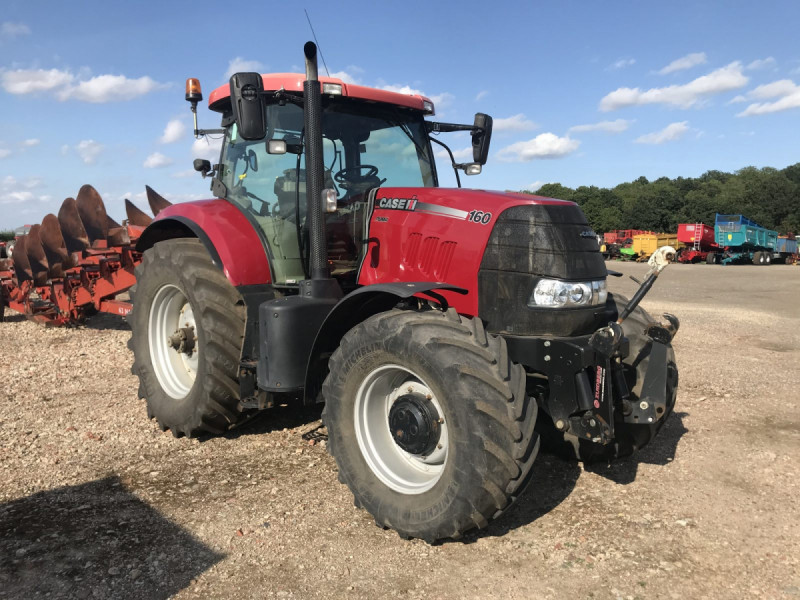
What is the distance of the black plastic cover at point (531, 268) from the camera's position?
325cm

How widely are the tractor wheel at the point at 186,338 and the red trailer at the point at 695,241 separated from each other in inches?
1174

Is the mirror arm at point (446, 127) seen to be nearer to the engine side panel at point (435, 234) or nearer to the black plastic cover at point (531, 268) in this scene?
the engine side panel at point (435, 234)

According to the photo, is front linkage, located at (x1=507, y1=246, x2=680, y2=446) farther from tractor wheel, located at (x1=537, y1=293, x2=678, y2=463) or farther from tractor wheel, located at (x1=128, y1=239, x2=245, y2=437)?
tractor wheel, located at (x1=128, y1=239, x2=245, y2=437)

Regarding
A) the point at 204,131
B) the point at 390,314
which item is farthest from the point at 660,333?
the point at 204,131

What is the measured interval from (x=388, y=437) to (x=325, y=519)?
56cm

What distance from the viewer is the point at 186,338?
479 cm

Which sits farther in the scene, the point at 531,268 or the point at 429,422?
the point at 531,268

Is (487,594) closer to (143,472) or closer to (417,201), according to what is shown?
(417,201)

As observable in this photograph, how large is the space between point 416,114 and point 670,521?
3.22 meters

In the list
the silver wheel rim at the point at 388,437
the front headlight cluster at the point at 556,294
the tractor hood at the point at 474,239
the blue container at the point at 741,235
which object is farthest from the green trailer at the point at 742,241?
the silver wheel rim at the point at 388,437

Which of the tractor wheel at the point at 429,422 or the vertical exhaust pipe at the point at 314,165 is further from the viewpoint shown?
the vertical exhaust pipe at the point at 314,165

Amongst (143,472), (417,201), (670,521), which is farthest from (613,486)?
(143,472)

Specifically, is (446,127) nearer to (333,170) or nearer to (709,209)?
(333,170)

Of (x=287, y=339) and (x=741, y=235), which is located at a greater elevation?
(x=741, y=235)
